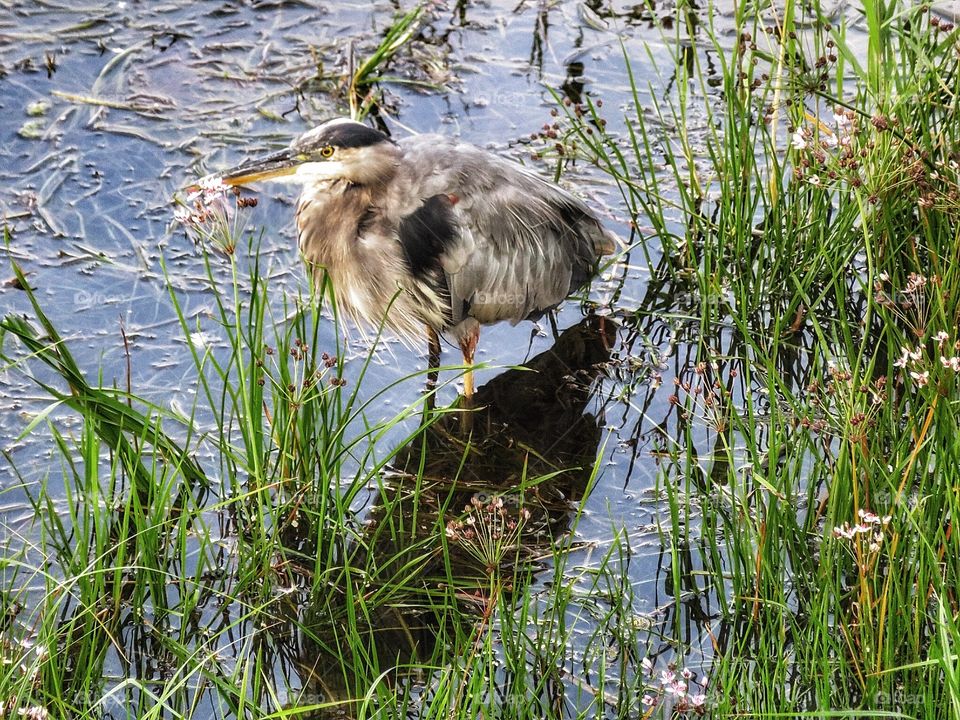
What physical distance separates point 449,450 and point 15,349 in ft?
5.73

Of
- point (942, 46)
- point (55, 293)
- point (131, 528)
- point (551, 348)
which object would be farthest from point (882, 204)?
point (55, 293)

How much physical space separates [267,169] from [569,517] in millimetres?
1681

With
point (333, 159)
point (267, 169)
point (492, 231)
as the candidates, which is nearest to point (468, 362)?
point (492, 231)

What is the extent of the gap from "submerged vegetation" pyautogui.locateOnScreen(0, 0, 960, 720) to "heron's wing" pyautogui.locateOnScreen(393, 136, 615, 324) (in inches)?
11.3

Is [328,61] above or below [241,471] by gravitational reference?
above

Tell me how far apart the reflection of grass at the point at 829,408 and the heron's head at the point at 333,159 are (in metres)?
0.80

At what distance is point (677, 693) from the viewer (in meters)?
3.13

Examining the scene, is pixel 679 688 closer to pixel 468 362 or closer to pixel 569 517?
pixel 569 517

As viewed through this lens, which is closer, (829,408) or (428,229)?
(829,408)

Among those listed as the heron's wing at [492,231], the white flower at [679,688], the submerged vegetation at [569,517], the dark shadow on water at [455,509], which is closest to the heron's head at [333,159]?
the heron's wing at [492,231]

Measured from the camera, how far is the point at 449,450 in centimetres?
487

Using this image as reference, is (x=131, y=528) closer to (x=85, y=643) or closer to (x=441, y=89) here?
(x=85, y=643)

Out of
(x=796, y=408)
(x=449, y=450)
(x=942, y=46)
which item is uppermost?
(x=942, y=46)

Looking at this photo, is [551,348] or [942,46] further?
[551,348]
